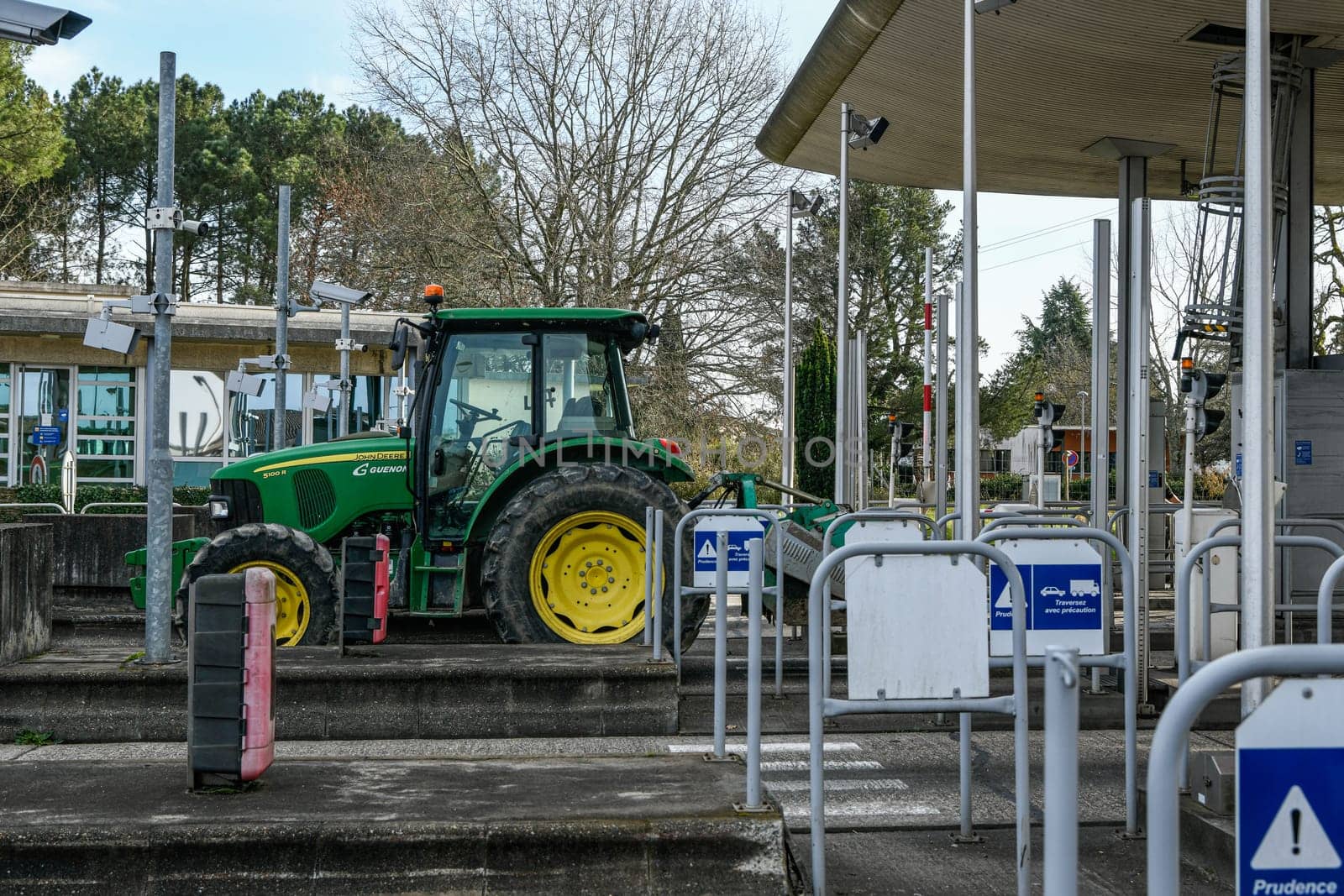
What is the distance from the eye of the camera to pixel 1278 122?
13367 millimetres

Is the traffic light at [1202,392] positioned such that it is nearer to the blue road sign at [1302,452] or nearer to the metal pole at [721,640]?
the blue road sign at [1302,452]

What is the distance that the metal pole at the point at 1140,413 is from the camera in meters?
9.29

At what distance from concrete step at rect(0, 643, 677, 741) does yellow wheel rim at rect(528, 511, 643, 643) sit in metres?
1.25

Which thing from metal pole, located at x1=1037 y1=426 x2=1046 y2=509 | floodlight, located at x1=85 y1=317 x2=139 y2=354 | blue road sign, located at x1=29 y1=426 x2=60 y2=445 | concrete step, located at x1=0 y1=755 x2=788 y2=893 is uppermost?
blue road sign, located at x1=29 y1=426 x2=60 y2=445

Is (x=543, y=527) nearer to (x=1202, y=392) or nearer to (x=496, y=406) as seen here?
(x=496, y=406)

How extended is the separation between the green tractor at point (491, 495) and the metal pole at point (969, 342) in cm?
213

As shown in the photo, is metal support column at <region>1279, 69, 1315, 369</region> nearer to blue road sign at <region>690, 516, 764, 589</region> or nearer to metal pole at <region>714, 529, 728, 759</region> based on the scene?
blue road sign at <region>690, 516, 764, 589</region>

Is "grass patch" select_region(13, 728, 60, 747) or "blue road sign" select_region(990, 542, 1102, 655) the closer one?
"blue road sign" select_region(990, 542, 1102, 655)

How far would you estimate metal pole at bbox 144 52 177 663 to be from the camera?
8.85 meters

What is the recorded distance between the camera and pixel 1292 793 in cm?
266

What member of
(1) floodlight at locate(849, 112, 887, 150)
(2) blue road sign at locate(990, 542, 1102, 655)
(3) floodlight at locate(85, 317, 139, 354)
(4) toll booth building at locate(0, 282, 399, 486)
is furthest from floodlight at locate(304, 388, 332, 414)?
(2) blue road sign at locate(990, 542, 1102, 655)

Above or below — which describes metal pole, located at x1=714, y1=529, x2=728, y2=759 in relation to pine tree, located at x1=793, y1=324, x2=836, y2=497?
below

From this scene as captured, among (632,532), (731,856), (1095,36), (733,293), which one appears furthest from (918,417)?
(731,856)

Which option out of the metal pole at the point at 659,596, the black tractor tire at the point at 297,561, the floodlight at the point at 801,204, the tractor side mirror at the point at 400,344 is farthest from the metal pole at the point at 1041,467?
the black tractor tire at the point at 297,561
